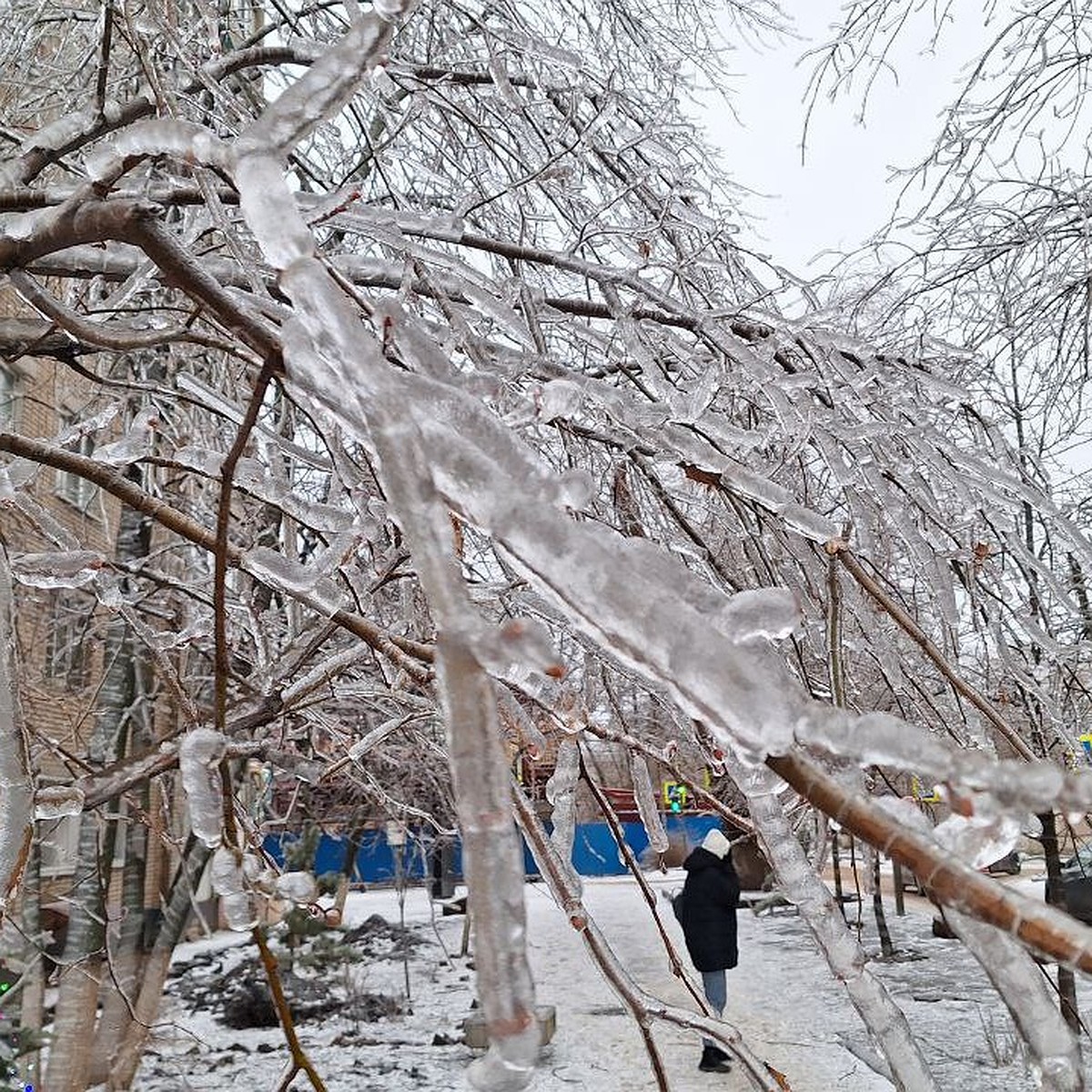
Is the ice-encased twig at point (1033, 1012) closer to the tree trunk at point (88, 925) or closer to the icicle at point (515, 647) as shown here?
the icicle at point (515, 647)

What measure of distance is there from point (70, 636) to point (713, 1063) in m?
5.79

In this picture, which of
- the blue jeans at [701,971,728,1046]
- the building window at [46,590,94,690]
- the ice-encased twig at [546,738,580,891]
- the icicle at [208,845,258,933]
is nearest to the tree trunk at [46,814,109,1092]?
the building window at [46,590,94,690]

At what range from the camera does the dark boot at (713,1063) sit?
26.2ft

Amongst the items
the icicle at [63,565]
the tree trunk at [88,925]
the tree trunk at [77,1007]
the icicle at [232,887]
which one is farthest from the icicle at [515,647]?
the tree trunk at [77,1007]

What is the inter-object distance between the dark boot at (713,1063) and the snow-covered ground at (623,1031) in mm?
68

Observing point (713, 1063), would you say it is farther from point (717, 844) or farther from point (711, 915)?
point (717, 844)

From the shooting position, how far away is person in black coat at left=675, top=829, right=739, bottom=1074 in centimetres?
880

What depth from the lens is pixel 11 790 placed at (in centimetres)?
137

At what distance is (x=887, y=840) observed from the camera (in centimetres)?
60

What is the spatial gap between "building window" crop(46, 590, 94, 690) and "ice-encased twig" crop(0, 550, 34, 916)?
229 inches

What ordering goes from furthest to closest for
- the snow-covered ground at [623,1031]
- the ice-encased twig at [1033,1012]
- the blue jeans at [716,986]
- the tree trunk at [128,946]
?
the blue jeans at [716,986] → the snow-covered ground at [623,1031] → the tree trunk at [128,946] → the ice-encased twig at [1033,1012]

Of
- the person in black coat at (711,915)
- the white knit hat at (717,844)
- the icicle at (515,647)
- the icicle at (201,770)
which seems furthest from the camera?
the white knit hat at (717,844)

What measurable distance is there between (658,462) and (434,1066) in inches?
310

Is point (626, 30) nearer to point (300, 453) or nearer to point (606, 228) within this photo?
point (606, 228)
